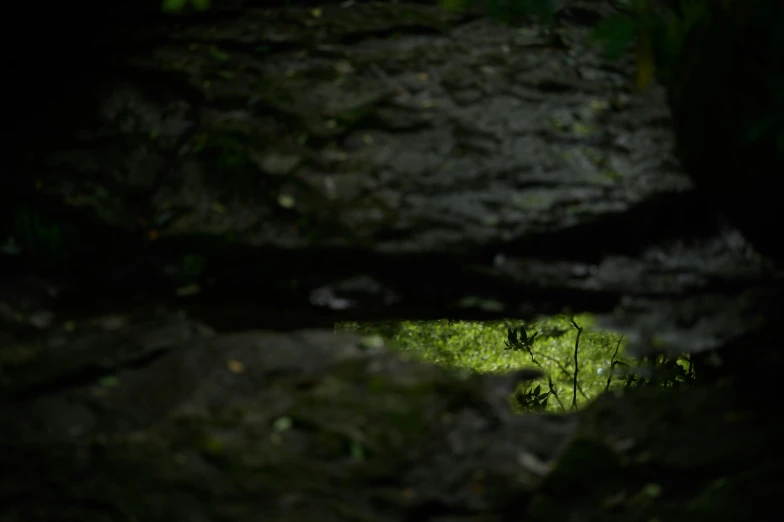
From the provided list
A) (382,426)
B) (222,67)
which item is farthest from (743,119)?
(222,67)

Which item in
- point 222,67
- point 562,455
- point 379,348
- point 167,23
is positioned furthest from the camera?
point 167,23

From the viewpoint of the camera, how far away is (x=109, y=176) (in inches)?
135

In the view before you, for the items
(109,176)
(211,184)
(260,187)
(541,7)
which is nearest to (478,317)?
(260,187)

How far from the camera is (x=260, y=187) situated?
11.1 ft

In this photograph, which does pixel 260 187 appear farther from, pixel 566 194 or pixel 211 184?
pixel 566 194

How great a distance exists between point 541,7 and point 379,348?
2.32 m

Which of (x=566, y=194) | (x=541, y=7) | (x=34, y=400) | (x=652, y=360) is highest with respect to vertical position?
(x=541, y=7)

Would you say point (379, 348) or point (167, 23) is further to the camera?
point (167, 23)

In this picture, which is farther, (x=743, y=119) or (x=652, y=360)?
(x=652, y=360)

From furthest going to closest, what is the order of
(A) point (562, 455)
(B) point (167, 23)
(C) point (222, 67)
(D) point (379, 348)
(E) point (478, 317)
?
(B) point (167, 23)
(C) point (222, 67)
(E) point (478, 317)
(D) point (379, 348)
(A) point (562, 455)

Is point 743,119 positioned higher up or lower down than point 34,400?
higher up

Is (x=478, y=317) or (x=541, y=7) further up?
(x=541, y=7)

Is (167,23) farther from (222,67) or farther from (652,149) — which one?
(652,149)

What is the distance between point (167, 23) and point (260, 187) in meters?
1.83
